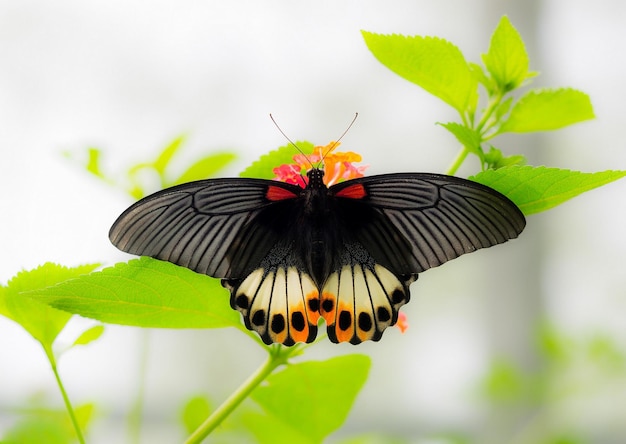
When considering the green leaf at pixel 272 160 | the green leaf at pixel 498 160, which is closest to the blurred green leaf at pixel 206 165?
the green leaf at pixel 272 160

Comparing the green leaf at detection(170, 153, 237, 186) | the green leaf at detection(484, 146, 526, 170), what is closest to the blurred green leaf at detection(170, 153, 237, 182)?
the green leaf at detection(170, 153, 237, 186)

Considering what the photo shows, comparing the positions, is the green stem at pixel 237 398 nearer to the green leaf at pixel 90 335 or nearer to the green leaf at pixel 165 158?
the green leaf at pixel 90 335

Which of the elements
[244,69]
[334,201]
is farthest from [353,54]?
[334,201]

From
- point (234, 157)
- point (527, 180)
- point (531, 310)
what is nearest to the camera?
point (527, 180)

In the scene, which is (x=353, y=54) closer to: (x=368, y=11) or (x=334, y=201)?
(x=368, y=11)

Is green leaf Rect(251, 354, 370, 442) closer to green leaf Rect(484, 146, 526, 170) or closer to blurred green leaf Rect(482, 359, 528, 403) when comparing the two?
green leaf Rect(484, 146, 526, 170)

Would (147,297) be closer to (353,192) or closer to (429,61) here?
(353,192)
